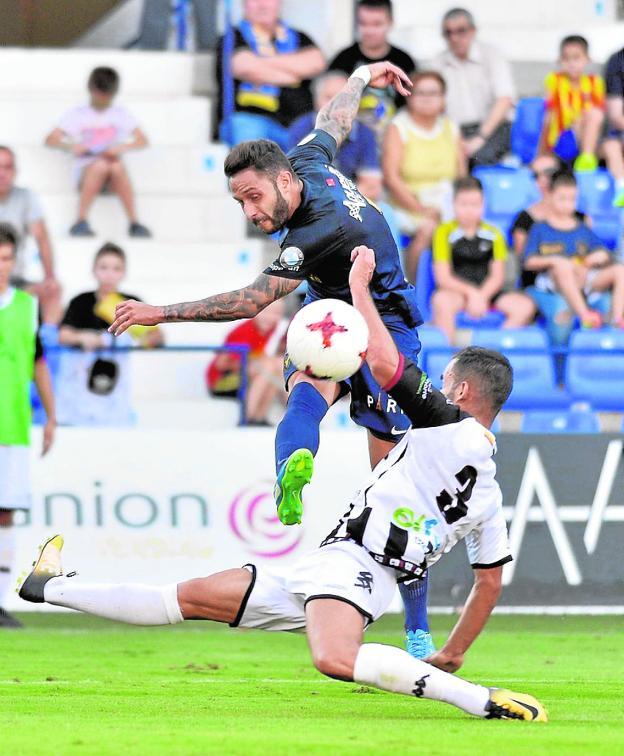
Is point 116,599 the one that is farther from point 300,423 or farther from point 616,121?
point 616,121

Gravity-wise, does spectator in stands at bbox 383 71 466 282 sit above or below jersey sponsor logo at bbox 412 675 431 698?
above

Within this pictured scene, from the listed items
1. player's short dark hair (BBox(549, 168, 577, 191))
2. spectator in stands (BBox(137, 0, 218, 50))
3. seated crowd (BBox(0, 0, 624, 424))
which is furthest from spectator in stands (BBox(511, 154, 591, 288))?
spectator in stands (BBox(137, 0, 218, 50))

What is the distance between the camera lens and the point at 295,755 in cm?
453

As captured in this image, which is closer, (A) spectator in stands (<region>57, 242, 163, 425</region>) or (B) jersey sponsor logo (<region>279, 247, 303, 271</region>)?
(B) jersey sponsor logo (<region>279, 247, 303, 271</region>)

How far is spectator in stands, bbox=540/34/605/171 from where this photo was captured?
45.8 feet

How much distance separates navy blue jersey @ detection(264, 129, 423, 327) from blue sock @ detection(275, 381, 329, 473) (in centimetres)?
50

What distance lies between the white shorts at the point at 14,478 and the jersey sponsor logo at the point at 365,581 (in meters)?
4.75

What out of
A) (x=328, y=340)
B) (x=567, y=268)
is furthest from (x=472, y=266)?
(x=328, y=340)

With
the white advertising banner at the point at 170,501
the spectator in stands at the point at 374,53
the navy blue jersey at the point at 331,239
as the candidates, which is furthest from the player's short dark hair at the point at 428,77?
the navy blue jersey at the point at 331,239

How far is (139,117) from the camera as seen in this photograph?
1445 centimetres

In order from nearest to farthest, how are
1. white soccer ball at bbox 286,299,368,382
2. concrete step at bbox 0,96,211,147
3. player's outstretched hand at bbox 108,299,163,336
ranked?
white soccer ball at bbox 286,299,368,382, player's outstretched hand at bbox 108,299,163,336, concrete step at bbox 0,96,211,147

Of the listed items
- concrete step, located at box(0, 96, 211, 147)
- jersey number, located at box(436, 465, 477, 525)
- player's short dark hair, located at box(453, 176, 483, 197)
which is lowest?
jersey number, located at box(436, 465, 477, 525)

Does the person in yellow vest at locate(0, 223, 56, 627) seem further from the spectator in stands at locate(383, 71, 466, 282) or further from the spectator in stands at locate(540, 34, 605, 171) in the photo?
the spectator in stands at locate(540, 34, 605, 171)

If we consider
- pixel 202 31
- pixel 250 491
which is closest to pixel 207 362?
pixel 250 491
